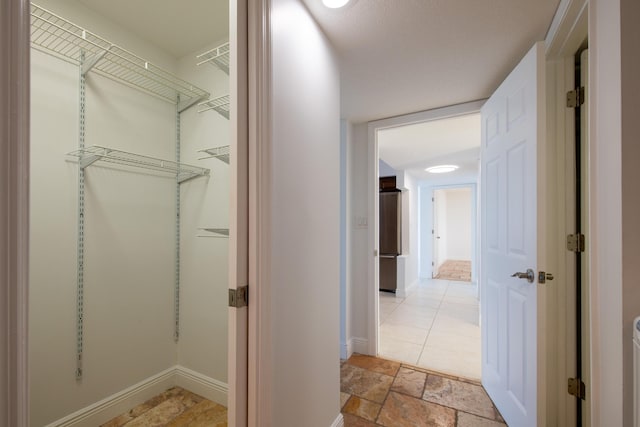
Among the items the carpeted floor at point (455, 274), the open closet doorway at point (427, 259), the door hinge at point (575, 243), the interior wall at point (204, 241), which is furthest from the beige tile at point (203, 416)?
the carpeted floor at point (455, 274)

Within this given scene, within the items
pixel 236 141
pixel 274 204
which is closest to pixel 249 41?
pixel 236 141

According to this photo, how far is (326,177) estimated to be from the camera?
61.7 inches

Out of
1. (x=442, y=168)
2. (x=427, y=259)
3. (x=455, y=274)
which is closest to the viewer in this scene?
(x=442, y=168)

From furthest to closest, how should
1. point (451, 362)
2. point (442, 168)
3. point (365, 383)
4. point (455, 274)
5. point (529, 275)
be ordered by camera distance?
1. point (455, 274)
2. point (442, 168)
3. point (451, 362)
4. point (365, 383)
5. point (529, 275)

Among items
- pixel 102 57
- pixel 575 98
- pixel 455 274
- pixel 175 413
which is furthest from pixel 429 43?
pixel 455 274

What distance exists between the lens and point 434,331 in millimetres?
3262

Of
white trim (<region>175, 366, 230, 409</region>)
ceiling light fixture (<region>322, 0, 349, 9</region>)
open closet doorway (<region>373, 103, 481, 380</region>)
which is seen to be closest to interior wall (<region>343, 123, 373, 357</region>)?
open closet doorway (<region>373, 103, 481, 380</region>)

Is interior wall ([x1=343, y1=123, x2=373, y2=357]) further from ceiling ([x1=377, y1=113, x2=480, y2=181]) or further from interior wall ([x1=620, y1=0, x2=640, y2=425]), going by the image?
interior wall ([x1=620, y1=0, x2=640, y2=425])

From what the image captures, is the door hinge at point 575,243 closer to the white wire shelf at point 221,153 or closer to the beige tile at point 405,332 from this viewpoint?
the beige tile at point 405,332

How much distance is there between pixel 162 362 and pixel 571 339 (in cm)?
255

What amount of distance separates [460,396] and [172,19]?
3.17 metres

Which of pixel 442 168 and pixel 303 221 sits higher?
pixel 442 168

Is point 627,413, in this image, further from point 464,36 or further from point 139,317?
point 139,317

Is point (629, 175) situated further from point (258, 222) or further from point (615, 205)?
point (258, 222)
